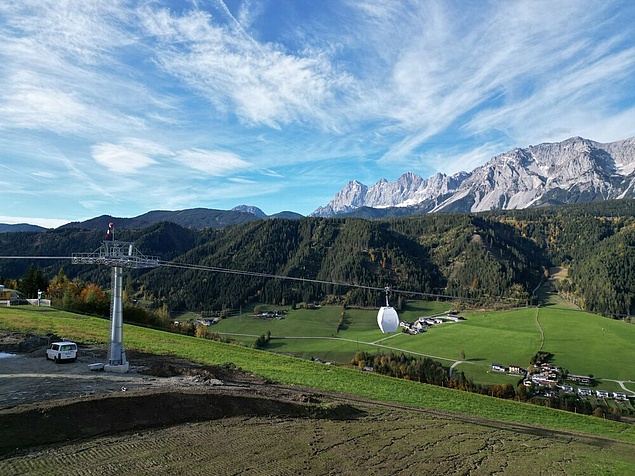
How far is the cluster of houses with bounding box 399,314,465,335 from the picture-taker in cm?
10845

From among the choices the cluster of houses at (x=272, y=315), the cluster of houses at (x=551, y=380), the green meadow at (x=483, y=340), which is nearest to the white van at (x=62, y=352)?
the cluster of houses at (x=551, y=380)

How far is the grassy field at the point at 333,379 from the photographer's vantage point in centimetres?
2800

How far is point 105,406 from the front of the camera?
17.7 metres

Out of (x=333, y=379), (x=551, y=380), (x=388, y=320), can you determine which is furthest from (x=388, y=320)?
(x=551, y=380)

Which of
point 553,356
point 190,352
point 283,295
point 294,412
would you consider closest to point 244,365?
point 190,352

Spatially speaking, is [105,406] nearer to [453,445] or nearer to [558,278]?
[453,445]

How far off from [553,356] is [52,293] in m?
92.8

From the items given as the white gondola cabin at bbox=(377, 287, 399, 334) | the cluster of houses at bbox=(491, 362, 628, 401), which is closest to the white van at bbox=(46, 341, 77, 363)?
the white gondola cabin at bbox=(377, 287, 399, 334)

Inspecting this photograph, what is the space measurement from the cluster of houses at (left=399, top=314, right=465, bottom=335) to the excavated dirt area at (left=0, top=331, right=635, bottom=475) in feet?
278

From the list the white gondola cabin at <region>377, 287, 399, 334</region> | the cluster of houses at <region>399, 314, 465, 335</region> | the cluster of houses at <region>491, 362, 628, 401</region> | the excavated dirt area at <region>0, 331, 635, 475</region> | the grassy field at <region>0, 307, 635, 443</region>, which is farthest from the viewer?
the cluster of houses at <region>399, 314, 465, 335</region>

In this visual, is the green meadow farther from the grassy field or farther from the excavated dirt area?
the excavated dirt area

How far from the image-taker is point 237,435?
16953 mm

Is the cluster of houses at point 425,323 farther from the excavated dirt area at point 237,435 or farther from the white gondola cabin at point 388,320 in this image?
the white gondola cabin at point 388,320

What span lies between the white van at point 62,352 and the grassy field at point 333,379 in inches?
311
